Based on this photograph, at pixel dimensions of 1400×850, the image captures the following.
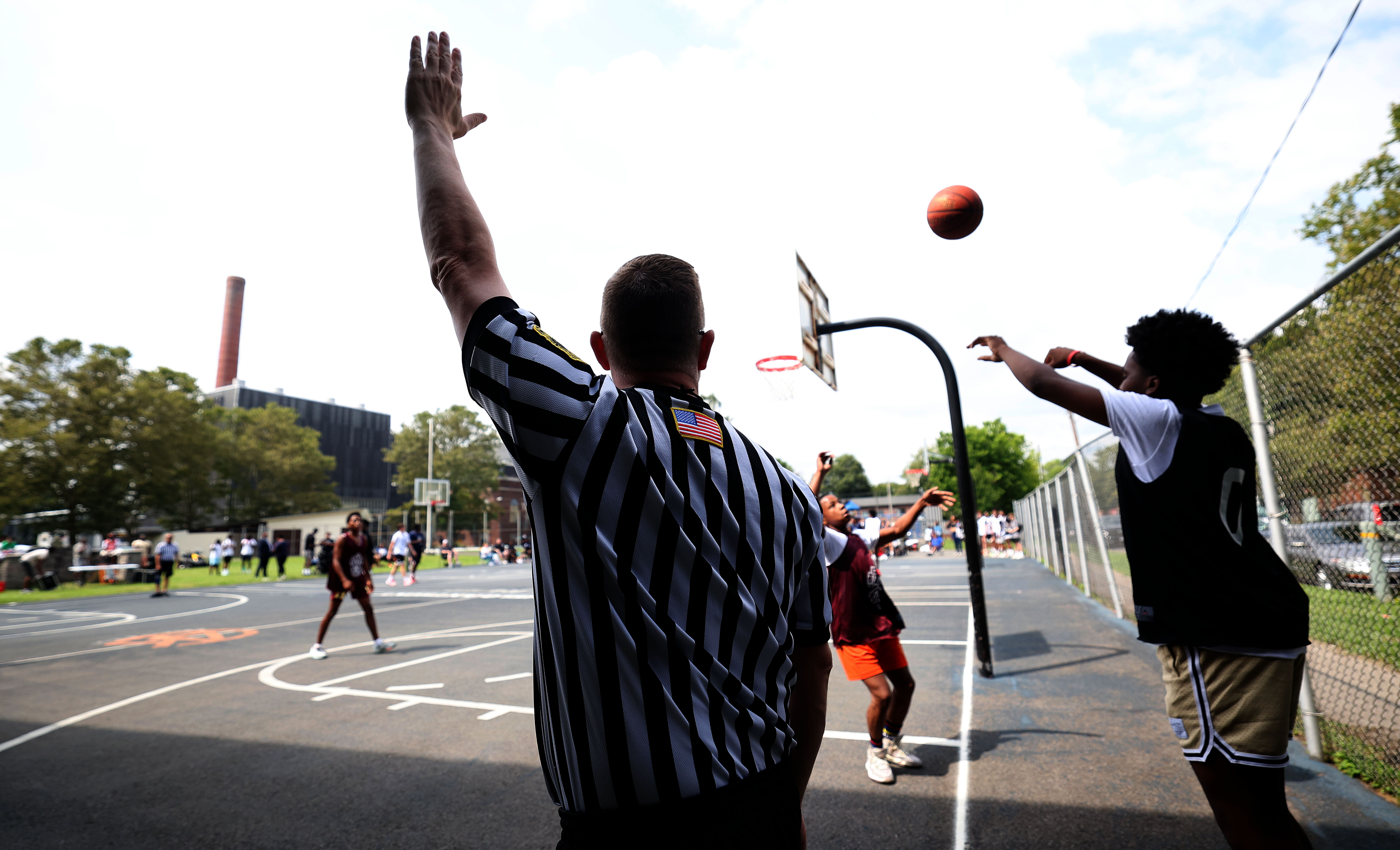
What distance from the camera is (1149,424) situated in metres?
2.39

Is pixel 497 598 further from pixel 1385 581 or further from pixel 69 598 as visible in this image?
pixel 1385 581

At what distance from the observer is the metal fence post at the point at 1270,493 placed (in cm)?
454

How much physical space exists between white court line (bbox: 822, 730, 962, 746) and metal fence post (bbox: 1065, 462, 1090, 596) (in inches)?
374

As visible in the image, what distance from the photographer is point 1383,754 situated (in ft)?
13.5

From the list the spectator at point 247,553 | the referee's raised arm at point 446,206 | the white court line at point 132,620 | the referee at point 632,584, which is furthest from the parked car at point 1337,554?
the spectator at point 247,553

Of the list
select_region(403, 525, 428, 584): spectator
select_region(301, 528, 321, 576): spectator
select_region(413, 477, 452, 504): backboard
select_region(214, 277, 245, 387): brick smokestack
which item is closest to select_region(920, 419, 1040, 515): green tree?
select_region(413, 477, 452, 504): backboard

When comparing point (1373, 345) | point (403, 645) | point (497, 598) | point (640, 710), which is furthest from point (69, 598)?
point (1373, 345)

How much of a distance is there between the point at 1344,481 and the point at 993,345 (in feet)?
10.5

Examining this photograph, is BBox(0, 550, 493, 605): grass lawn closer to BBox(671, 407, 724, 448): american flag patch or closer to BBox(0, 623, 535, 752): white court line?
BBox(0, 623, 535, 752): white court line

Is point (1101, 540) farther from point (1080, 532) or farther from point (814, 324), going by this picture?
point (814, 324)

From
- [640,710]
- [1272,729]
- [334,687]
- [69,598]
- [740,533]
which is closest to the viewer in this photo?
[640,710]

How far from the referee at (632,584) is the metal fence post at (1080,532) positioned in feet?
45.2

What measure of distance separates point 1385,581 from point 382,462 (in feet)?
281

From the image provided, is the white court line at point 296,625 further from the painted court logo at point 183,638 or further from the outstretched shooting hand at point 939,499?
the outstretched shooting hand at point 939,499
